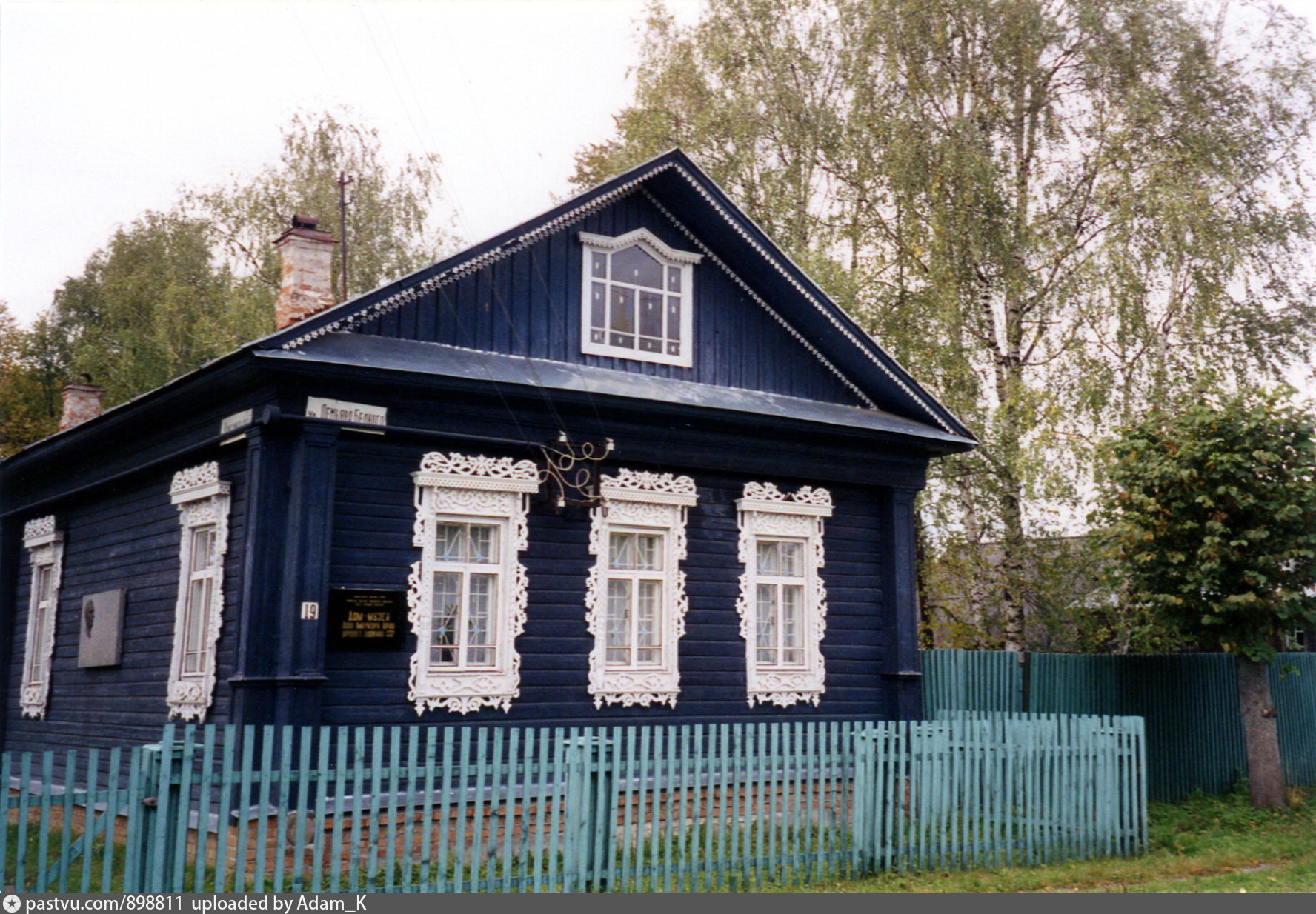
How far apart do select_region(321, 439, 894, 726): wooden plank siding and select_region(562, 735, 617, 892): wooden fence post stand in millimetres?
2912

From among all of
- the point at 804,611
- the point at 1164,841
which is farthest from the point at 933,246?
the point at 1164,841

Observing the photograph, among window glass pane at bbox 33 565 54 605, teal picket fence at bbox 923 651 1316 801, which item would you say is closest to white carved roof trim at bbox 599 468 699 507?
teal picket fence at bbox 923 651 1316 801

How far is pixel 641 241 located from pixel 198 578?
20.6 ft

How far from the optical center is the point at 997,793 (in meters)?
11.9

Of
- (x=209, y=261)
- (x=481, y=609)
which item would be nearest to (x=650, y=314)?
(x=481, y=609)

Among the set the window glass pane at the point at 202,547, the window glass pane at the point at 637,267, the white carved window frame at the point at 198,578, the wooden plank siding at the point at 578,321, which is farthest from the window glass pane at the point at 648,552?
the window glass pane at the point at 202,547

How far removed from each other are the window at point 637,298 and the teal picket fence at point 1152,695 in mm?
6181

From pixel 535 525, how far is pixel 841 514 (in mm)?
4206

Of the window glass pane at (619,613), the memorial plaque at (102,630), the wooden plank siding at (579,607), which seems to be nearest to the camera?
the wooden plank siding at (579,607)

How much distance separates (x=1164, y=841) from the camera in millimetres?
13828

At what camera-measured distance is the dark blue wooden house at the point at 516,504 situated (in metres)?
11.7

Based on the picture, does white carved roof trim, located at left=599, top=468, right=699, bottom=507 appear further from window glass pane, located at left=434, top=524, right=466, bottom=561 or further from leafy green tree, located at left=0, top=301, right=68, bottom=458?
leafy green tree, located at left=0, top=301, right=68, bottom=458

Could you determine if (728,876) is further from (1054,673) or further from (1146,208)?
(1146,208)

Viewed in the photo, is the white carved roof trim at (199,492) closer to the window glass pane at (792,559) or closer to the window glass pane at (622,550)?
the window glass pane at (622,550)
